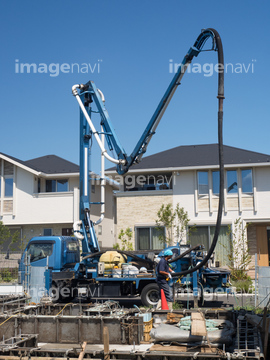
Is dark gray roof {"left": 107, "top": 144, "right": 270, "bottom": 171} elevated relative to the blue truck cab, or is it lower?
elevated

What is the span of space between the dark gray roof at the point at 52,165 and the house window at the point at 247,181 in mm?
10466

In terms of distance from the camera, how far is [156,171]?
91.5ft

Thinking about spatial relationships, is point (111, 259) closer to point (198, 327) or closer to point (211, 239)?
point (198, 327)

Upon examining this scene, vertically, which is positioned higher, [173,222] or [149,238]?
[173,222]

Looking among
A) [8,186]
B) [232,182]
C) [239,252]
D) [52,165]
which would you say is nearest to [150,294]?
[239,252]

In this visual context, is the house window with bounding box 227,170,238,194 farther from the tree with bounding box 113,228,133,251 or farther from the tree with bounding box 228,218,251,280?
the tree with bounding box 113,228,133,251

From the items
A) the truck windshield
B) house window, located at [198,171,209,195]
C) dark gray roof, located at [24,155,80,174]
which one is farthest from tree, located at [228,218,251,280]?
the truck windshield

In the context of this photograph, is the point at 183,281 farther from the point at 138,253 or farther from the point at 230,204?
the point at 230,204

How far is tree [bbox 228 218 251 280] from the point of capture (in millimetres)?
23688

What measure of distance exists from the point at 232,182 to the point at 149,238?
19.8 ft

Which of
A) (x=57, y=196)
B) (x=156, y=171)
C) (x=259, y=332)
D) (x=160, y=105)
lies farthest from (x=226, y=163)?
(x=259, y=332)

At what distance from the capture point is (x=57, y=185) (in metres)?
30.7

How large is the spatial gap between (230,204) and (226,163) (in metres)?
2.46

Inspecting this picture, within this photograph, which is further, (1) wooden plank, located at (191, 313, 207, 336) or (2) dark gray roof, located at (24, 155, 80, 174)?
(2) dark gray roof, located at (24, 155, 80, 174)
